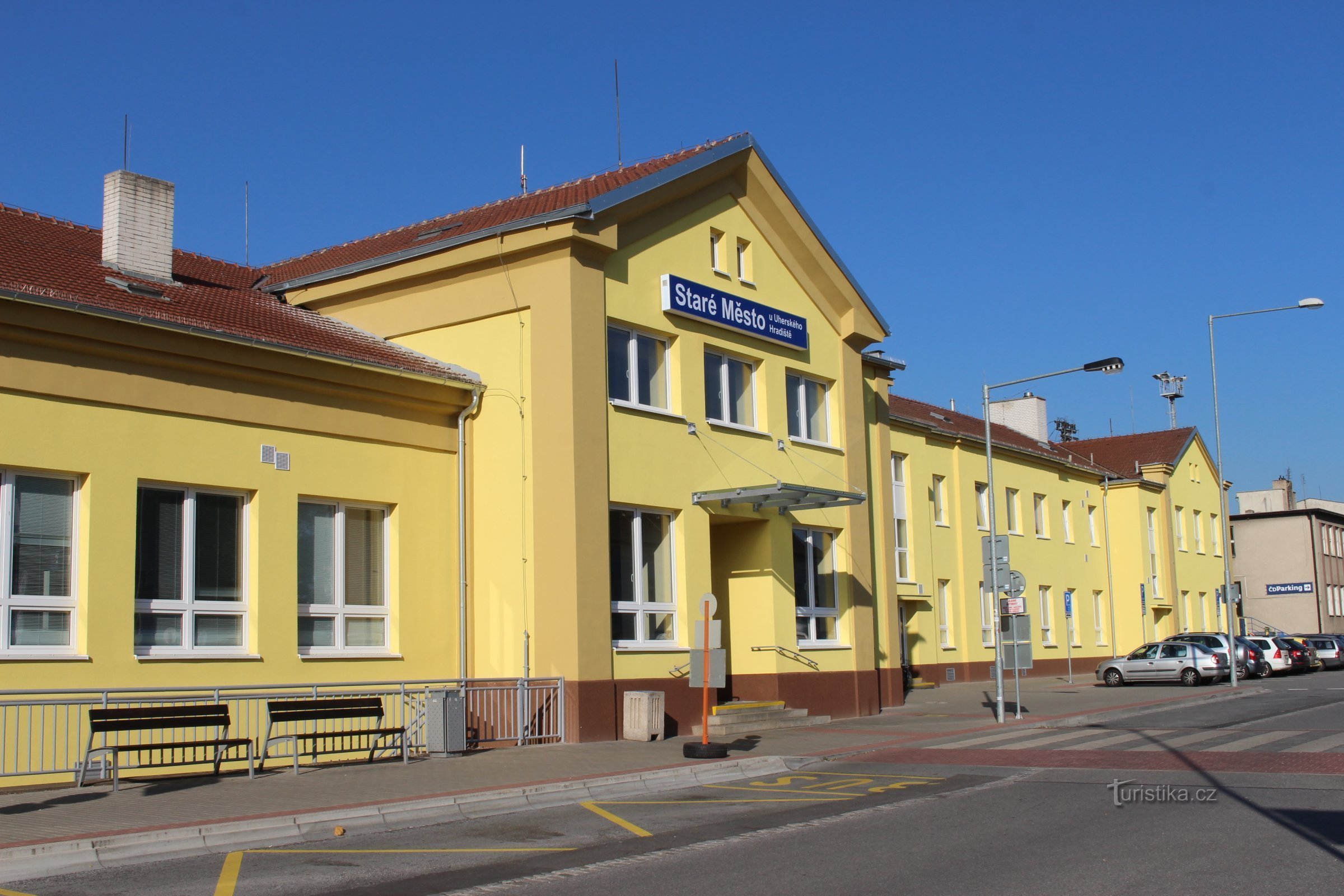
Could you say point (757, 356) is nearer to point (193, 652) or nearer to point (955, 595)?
point (193, 652)

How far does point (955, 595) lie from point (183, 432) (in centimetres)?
2541

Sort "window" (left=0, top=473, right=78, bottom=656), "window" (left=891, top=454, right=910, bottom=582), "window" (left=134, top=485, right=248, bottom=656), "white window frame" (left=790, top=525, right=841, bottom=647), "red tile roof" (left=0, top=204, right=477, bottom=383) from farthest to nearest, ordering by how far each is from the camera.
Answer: "window" (left=891, top=454, right=910, bottom=582)
"white window frame" (left=790, top=525, right=841, bottom=647)
"red tile roof" (left=0, top=204, right=477, bottom=383)
"window" (left=134, top=485, right=248, bottom=656)
"window" (left=0, top=473, right=78, bottom=656)

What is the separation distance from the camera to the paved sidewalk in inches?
430

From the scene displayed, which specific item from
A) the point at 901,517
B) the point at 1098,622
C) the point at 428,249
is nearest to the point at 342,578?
the point at 428,249

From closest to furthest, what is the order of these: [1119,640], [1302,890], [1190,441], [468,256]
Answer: [1302,890]
[468,256]
[1119,640]
[1190,441]

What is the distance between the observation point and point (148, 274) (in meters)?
19.6

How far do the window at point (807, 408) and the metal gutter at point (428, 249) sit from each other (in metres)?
6.98

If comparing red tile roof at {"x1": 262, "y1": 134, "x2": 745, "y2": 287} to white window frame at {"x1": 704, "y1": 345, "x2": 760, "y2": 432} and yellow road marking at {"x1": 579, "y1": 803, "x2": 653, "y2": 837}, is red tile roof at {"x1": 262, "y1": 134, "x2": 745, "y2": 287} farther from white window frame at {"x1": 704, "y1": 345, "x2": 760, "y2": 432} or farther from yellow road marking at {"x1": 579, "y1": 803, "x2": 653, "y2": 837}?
yellow road marking at {"x1": 579, "y1": 803, "x2": 653, "y2": 837}

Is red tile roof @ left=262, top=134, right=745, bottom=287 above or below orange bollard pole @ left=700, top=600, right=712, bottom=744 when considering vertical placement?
above

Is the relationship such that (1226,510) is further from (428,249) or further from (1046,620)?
(428,249)

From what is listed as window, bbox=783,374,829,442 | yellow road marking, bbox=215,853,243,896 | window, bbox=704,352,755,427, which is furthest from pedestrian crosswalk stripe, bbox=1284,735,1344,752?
yellow road marking, bbox=215,853,243,896

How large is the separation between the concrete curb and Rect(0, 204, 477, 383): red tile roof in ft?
23.5

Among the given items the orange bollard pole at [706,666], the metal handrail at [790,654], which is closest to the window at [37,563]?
the orange bollard pole at [706,666]

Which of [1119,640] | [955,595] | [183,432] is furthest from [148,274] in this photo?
[1119,640]
